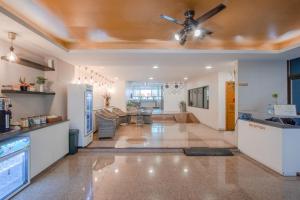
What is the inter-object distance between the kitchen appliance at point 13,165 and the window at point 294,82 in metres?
6.44

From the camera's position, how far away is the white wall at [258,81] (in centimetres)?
551

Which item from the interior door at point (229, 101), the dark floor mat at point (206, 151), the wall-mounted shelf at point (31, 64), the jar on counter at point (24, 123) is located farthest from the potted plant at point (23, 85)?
the interior door at point (229, 101)

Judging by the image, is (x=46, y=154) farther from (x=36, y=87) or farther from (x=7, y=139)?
Answer: (x=36, y=87)

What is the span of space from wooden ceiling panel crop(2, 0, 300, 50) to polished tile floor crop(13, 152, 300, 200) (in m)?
2.71

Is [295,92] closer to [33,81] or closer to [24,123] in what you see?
[24,123]

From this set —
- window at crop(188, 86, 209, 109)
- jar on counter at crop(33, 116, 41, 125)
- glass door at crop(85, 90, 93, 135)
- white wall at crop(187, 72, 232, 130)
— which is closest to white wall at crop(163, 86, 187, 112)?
window at crop(188, 86, 209, 109)

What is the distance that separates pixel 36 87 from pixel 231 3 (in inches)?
169

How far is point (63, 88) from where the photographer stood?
571 cm

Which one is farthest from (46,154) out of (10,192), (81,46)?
(81,46)

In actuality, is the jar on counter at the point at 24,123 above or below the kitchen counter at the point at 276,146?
above

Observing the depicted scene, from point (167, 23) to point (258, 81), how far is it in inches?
137

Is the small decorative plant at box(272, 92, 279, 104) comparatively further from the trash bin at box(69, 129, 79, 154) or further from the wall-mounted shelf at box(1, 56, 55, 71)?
the wall-mounted shelf at box(1, 56, 55, 71)

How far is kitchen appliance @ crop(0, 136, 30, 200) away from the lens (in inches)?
112

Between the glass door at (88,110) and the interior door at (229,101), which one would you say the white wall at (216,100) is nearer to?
the interior door at (229,101)
